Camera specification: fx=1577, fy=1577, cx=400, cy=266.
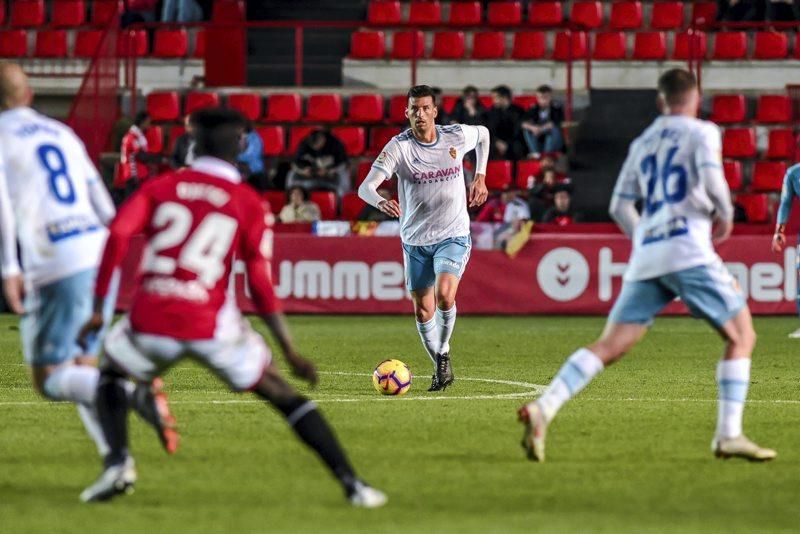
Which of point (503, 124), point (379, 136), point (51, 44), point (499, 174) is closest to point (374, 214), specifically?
point (499, 174)

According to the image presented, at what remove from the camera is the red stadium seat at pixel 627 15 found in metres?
27.2

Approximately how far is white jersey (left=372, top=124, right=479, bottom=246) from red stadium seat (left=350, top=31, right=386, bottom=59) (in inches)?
576

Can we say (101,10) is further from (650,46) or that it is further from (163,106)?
(650,46)

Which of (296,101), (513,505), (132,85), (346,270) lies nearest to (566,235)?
(346,270)

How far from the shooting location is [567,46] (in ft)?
86.4

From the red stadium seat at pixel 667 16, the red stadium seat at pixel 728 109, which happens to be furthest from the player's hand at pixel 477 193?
the red stadium seat at pixel 667 16

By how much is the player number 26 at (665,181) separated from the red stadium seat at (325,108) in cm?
1793

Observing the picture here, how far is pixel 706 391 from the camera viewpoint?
1205 centimetres

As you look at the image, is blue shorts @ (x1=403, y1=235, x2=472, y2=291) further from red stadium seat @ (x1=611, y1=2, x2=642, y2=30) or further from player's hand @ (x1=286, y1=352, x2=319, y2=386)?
red stadium seat @ (x1=611, y1=2, x2=642, y2=30)

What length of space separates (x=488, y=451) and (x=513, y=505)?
175 cm

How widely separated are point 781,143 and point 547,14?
4876 millimetres

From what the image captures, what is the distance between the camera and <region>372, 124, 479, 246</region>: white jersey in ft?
40.6

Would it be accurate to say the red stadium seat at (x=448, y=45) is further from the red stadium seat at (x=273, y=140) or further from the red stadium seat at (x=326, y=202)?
the red stadium seat at (x=326, y=202)

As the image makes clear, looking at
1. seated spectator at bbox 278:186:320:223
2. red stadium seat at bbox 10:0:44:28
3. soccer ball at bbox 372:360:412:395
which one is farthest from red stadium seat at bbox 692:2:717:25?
soccer ball at bbox 372:360:412:395
